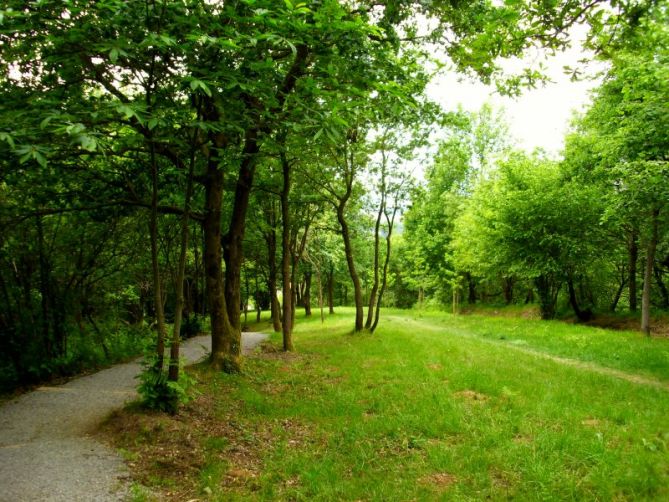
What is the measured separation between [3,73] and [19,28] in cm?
302

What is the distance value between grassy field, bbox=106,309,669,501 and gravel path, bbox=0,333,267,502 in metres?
0.34

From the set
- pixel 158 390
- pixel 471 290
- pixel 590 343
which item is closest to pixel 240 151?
pixel 158 390

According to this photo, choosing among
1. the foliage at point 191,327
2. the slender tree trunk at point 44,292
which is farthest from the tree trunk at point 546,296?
the slender tree trunk at point 44,292

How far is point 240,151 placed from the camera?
26.7 feet

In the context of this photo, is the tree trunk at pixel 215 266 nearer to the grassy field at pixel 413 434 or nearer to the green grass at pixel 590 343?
the grassy field at pixel 413 434

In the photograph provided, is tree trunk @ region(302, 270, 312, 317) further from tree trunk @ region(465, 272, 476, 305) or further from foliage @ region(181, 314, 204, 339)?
foliage @ region(181, 314, 204, 339)

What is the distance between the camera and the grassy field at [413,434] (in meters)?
4.98

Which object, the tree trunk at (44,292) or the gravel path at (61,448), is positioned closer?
the gravel path at (61,448)

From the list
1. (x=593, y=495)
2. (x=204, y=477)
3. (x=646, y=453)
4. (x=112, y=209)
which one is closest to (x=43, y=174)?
(x=112, y=209)

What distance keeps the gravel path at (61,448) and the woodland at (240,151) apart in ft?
4.16

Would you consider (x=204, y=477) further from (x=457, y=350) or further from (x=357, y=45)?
(x=457, y=350)

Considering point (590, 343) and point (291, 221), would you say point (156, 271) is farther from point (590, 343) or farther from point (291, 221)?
point (590, 343)

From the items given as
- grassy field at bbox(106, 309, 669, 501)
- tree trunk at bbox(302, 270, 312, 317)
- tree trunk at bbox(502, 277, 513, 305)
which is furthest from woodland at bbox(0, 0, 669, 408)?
tree trunk at bbox(302, 270, 312, 317)

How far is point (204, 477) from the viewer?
16.9ft
